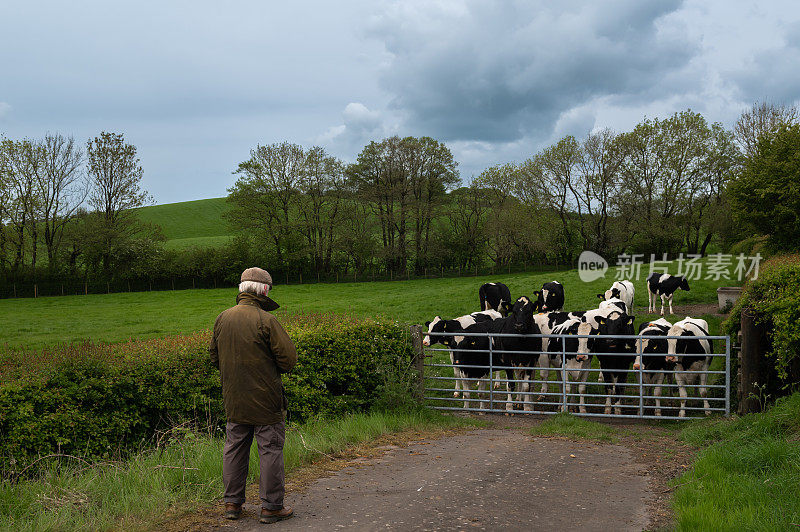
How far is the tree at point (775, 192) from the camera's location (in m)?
24.9

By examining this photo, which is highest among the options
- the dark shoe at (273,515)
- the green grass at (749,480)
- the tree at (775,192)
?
the tree at (775,192)

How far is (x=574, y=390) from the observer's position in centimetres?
1219

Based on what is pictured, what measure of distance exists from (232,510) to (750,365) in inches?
338

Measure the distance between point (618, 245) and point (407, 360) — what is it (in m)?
43.6

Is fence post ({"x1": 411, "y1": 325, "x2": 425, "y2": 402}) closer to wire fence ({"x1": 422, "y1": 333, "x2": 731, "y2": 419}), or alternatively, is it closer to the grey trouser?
wire fence ({"x1": 422, "y1": 333, "x2": 731, "y2": 419})

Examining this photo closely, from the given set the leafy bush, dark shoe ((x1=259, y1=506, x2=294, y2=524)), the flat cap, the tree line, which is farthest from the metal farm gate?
the tree line

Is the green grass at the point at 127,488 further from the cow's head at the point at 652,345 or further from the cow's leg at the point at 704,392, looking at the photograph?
the cow's leg at the point at 704,392

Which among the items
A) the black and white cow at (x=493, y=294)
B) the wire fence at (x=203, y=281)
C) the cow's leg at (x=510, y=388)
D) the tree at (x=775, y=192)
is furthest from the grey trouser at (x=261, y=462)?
the wire fence at (x=203, y=281)

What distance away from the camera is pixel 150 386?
7879mm

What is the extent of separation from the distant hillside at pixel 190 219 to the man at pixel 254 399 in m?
71.4

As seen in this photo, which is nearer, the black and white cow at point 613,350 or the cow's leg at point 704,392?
the cow's leg at point 704,392

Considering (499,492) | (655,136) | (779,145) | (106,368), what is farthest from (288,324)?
(655,136)

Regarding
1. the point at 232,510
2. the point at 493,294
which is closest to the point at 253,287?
the point at 232,510

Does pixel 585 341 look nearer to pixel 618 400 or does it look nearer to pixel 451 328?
pixel 618 400
